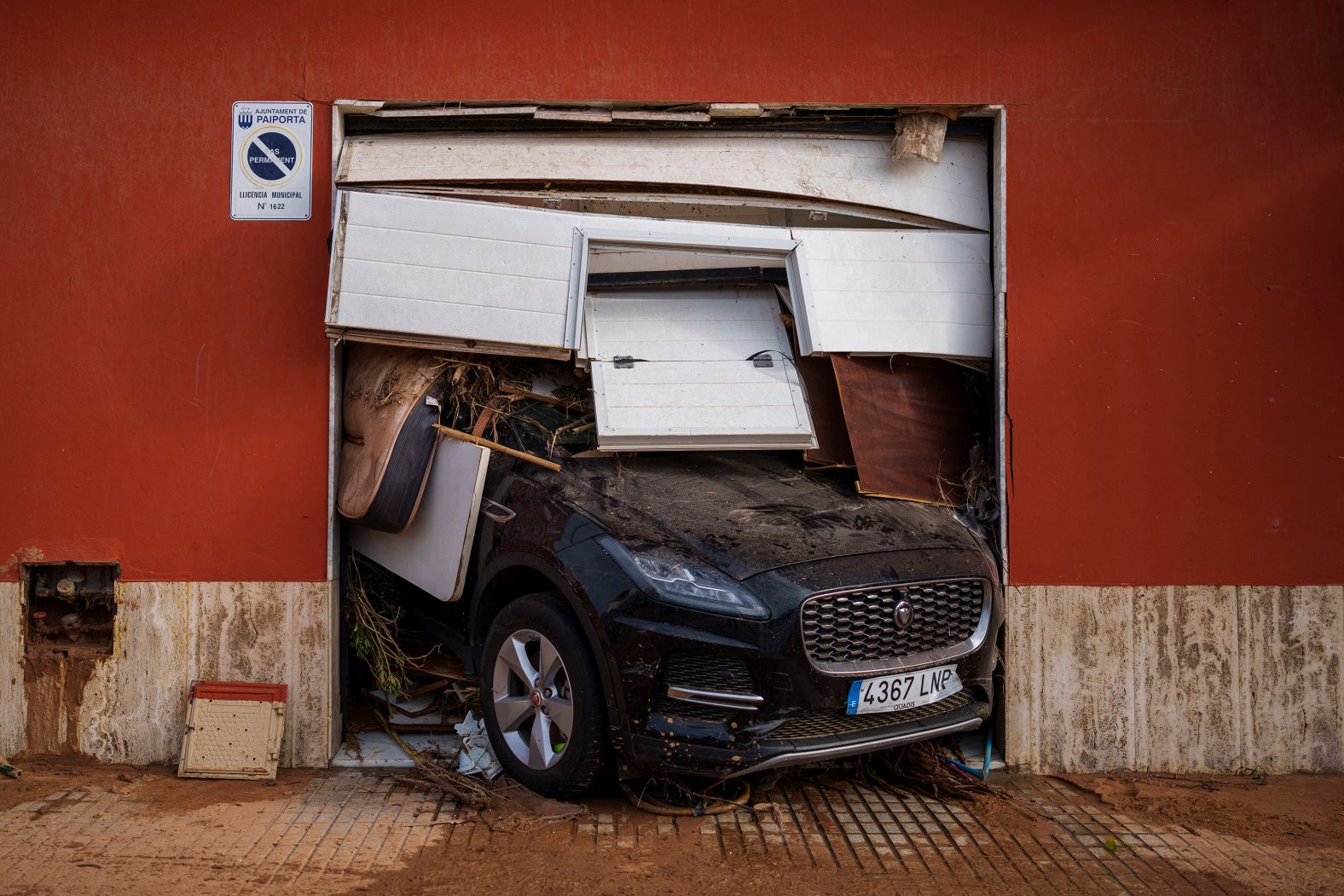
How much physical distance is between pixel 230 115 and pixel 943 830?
4.49 m

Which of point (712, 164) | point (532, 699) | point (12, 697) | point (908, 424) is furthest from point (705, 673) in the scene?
point (12, 697)

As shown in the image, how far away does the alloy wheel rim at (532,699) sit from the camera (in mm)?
4441

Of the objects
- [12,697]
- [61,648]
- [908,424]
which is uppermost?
[908,424]

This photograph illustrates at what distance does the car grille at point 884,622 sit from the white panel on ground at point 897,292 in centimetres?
133

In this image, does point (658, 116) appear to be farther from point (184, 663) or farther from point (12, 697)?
point (12, 697)

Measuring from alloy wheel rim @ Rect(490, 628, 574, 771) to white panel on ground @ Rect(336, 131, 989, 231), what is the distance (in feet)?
7.41

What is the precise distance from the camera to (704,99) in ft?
17.2

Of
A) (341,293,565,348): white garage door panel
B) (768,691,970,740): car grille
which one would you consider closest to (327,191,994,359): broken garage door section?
(341,293,565,348): white garage door panel

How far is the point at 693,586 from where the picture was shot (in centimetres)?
413

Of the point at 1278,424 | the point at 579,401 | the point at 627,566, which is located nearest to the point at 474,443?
the point at 579,401

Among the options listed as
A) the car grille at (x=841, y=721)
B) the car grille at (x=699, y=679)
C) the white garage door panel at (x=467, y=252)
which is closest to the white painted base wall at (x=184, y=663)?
the white garage door panel at (x=467, y=252)

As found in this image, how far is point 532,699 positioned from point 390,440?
4.44 feet

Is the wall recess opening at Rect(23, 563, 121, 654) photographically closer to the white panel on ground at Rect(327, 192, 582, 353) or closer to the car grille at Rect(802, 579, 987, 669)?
the white panel on ground at Rect(327, 192, 582, 353)

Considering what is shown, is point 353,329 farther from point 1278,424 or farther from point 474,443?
point 1278,424
